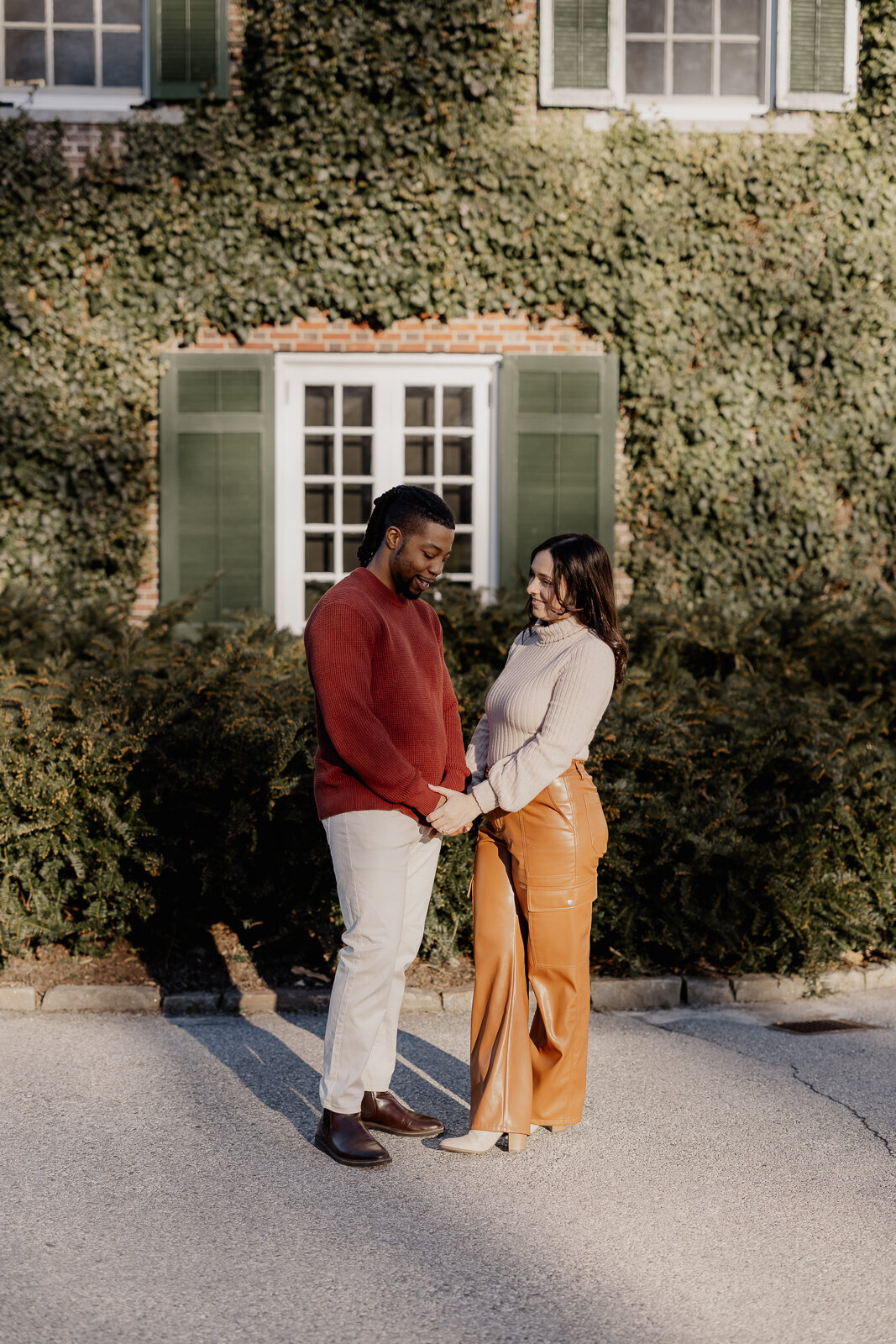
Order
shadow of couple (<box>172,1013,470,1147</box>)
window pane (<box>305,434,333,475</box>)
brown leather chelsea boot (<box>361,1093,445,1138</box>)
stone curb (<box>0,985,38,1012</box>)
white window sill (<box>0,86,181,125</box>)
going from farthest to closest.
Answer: window pane (<box>305,434,333,475</box>), white window sill (<box>0,86,181,125</box>), stone curb (<box>0,985,38,1012</box>), shadow of couple (<box>172,1013,470,1147</box>), brown leather chelsea boot (<box>361,1093,445,1138</box>)

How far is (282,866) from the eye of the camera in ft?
17.8

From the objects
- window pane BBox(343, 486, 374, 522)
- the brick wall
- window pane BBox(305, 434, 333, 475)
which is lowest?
window pane BBox(343, 486, 374, 522)

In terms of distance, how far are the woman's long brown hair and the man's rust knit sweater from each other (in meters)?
0.42

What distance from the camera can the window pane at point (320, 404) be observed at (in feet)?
32.7

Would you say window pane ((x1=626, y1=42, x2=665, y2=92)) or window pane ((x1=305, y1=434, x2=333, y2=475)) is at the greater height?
window pane ((x1=626, y1=42, x2=665, y2=92))

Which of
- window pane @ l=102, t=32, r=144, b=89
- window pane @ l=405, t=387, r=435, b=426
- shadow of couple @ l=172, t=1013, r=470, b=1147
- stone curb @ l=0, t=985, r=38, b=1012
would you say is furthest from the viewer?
window pane @ l=405, t=387, r=435, b=426

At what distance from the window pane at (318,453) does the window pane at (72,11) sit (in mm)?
3492

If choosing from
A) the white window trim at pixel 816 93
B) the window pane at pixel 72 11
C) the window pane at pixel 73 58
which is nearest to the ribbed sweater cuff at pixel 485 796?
the white window trim at pixel 816 93

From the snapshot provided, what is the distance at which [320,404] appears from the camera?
32.7 ft

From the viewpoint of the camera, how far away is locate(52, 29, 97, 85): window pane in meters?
9.76

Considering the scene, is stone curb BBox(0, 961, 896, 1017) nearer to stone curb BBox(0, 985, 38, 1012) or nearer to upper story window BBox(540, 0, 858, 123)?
stone curb BBox(0, 985, 38, 1012)

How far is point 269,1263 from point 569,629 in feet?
5.83

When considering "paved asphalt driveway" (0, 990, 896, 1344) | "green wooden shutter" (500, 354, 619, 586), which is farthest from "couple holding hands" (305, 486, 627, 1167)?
"green wooden shutter" (500, 354, 619, 586)

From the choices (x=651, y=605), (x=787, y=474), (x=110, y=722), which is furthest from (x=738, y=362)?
(x=110, y=722)
